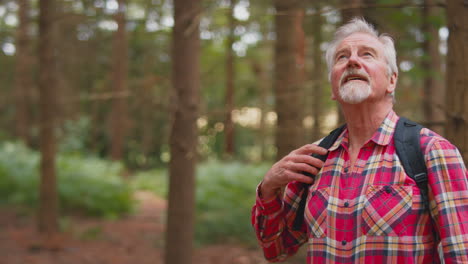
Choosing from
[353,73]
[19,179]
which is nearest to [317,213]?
[353,73]

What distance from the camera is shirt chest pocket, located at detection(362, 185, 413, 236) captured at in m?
1.86

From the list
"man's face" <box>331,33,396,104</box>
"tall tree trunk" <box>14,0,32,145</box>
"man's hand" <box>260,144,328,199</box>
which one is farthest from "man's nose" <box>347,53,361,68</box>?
"tall tree trunk" <box>14,0,32,145</box>

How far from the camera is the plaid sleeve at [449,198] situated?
1.73 meters

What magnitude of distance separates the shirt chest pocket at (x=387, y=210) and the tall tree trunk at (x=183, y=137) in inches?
134

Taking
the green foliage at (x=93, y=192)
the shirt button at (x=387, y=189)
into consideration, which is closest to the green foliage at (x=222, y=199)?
the green foliage at (x=93, y=192)

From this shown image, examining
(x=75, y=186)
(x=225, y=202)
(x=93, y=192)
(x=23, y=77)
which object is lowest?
(x=225, y=202)

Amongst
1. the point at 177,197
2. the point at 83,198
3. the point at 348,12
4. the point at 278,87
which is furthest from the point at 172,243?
the point at 83,198

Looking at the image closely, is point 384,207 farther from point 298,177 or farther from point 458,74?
point 458,74

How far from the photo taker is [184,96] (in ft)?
16.8

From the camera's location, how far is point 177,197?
524 centimetres

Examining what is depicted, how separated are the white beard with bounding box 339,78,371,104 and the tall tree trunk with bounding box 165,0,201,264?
3229 mm

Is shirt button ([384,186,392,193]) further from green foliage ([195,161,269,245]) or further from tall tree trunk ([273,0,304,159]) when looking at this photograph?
green foliage ([195,161,269,245])

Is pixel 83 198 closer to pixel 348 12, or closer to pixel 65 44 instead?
pixel 65 44

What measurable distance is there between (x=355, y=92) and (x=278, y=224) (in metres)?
0.76
